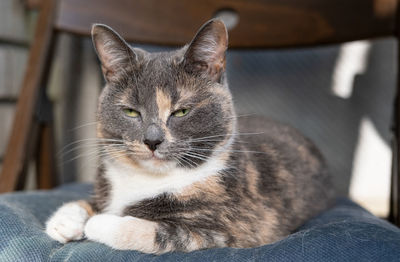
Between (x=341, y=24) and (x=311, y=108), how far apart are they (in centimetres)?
54

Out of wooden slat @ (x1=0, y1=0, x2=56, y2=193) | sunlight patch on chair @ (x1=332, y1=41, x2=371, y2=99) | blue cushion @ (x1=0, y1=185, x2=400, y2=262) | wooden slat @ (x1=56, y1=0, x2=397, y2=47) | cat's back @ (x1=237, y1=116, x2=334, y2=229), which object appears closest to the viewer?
blue cushion @ (x1=0, y1=185, x2=400, y2=262)

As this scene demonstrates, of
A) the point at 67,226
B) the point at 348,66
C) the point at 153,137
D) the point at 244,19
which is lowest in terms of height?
the point at 67,226

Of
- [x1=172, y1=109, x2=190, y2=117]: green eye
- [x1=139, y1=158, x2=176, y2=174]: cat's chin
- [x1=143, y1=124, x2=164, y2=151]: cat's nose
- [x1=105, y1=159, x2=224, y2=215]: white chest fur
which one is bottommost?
[x1=105, y1=159, x2=224, y2=215]: white chest fur

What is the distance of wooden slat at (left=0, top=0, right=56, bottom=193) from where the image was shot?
1491 millimetres

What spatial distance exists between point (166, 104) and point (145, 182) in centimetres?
21

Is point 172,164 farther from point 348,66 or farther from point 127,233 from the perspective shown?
point 348,66

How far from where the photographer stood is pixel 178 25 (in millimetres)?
1682

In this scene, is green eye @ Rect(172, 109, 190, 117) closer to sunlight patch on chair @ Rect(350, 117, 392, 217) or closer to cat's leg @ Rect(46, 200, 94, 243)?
cat's leg @ Rect(46, 200, 94, 243)

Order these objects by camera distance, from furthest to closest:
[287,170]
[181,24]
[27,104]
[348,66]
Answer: [348,66] → [181,24] → [27,104] → [287,170]

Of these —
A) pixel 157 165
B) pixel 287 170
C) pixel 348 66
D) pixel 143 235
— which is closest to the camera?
pixel 143 235

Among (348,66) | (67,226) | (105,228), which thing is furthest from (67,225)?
(348,66)

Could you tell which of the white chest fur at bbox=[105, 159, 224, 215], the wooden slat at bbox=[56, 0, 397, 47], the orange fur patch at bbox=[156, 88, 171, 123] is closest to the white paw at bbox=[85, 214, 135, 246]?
the white chest fur at bbox=[105, 159, 224, 215]

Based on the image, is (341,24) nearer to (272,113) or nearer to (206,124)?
(272,113)

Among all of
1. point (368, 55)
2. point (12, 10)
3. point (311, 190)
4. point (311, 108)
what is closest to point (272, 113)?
point (311, 108)
